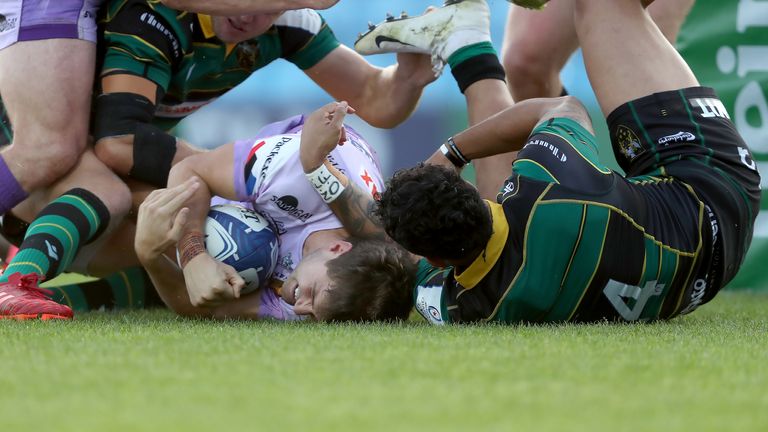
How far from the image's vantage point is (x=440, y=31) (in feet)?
14.1

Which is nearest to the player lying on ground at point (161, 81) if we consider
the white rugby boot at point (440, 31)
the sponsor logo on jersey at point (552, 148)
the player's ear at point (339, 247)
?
the white rugby boot at point (440, 31)

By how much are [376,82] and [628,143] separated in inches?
64.0

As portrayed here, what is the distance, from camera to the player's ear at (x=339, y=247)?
3352 mm

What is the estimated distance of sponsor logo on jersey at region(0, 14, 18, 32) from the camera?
391cm

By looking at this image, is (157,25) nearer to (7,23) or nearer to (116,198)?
(7,23)

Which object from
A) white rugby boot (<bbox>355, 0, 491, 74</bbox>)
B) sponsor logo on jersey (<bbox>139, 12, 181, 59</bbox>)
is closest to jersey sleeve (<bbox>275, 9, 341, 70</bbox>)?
white rugby boot (<bbox>355, 0, 491, 74</bbox>)

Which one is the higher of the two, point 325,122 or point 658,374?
point 325,122

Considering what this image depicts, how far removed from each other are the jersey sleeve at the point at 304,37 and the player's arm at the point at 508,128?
1224mm

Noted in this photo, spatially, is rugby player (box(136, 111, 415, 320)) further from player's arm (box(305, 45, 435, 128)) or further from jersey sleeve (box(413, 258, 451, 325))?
player's arm (box(305, 45, 435, 128))

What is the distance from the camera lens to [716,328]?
325 cm

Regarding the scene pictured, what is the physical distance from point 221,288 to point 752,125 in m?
3.37

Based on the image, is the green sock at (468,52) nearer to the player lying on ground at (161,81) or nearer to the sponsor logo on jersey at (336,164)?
the player lying on ground at (161,81)

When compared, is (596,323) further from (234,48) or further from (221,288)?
(234,48)

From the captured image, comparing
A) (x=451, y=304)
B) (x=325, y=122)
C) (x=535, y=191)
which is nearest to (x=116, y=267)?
(x=325, y=122)
